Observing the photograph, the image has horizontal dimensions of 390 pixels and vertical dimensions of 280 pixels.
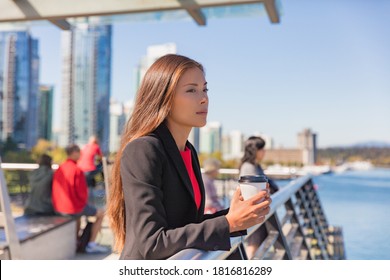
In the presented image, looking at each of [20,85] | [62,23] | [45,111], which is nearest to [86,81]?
[45,111]

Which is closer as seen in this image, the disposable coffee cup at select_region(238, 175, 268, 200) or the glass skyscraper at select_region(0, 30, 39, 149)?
the disposable coffee cup at select_region(238, 175, 268, 200)

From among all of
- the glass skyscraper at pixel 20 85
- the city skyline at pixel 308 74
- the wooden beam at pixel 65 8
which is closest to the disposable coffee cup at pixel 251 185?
the wooden beam at pixel 65 8

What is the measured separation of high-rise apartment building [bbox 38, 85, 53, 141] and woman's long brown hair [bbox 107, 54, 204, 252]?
5650cm

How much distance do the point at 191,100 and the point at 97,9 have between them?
173cm

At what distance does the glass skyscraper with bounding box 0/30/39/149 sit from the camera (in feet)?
168

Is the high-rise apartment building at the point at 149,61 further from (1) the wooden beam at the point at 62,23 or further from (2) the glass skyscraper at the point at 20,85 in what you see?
(2) the glass skyscraper at the point at 20,85

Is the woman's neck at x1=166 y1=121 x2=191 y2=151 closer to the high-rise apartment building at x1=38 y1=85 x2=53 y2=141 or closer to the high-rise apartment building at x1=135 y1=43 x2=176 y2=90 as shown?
the high-rise apartment building at x1=135 y1=43 x2=176 y2=90

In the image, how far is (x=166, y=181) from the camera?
69cm

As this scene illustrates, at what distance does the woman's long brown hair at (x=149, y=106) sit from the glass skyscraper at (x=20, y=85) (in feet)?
172

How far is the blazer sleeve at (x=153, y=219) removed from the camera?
2.13 ft

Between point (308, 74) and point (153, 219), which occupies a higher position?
point (308, 74)

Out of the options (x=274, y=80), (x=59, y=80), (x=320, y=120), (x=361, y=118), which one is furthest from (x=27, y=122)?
(x=361, y=118)

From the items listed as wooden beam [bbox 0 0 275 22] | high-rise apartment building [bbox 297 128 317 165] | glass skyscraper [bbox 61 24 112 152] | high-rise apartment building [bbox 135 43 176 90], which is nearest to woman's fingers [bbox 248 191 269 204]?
high-rise apartment building [bbox 135 43 176 90]

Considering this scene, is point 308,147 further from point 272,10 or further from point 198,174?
point 198,174
